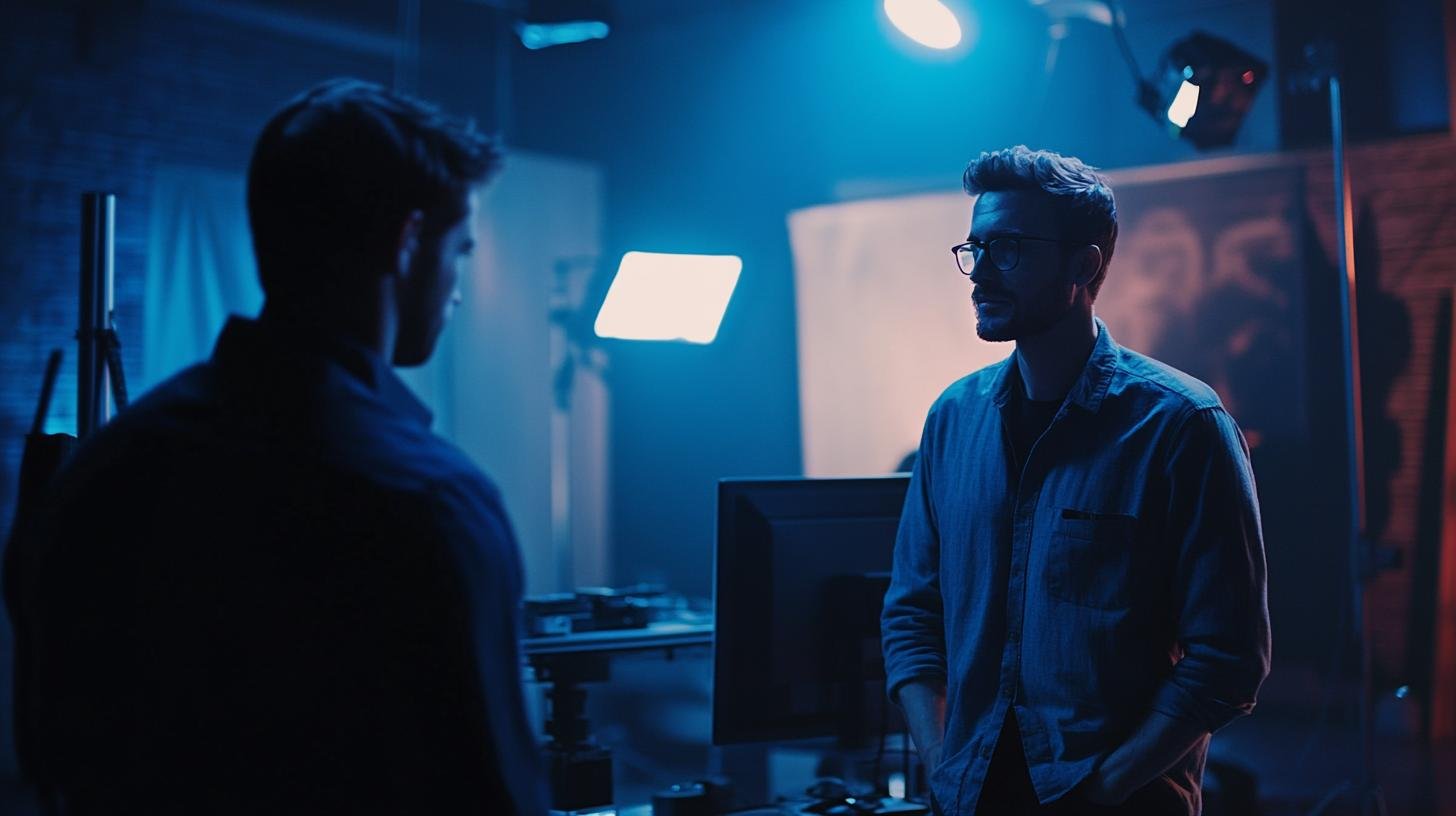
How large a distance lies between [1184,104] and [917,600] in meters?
2.81

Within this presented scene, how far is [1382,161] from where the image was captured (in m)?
5.12

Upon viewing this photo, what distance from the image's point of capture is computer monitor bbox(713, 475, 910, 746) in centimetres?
199

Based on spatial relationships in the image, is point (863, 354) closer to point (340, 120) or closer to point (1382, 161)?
point (1382, 161)

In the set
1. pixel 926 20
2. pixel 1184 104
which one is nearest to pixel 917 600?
pixel 926 20

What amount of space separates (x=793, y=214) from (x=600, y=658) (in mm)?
4230

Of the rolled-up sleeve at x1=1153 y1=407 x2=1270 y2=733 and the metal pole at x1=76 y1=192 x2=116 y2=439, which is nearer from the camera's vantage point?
the rolled-up sleeve at x1=1153 y1=407 x2=1270 y2=733

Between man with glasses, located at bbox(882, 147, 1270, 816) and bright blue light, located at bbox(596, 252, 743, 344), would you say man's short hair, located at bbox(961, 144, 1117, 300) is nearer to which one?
man with glasses, located at bbox(882, 147, 1270, 816)

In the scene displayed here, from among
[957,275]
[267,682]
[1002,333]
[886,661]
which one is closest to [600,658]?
[886,661]

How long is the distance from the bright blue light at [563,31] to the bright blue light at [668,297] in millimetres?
911

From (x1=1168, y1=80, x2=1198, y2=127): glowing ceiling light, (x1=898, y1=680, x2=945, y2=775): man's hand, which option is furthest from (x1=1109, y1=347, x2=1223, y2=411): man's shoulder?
(x1=1168, y1=80, x2=1198, y2=127): glowing ceiling light

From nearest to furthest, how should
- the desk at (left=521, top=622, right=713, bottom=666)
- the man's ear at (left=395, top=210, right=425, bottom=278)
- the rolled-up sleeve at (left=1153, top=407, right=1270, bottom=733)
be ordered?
the man's ear at (left=395, top=210, right=425, bottom=278) < the rolled-up sleeve at (left=1153, top=407, right=1270, bottom=733) < the desk at (left=521, top=622, right=713, bottom=666)

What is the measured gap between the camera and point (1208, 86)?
3979 millimetres

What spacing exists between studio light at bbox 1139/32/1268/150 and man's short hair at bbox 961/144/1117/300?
2.47 metres

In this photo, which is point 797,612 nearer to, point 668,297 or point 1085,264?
point 1085,264
